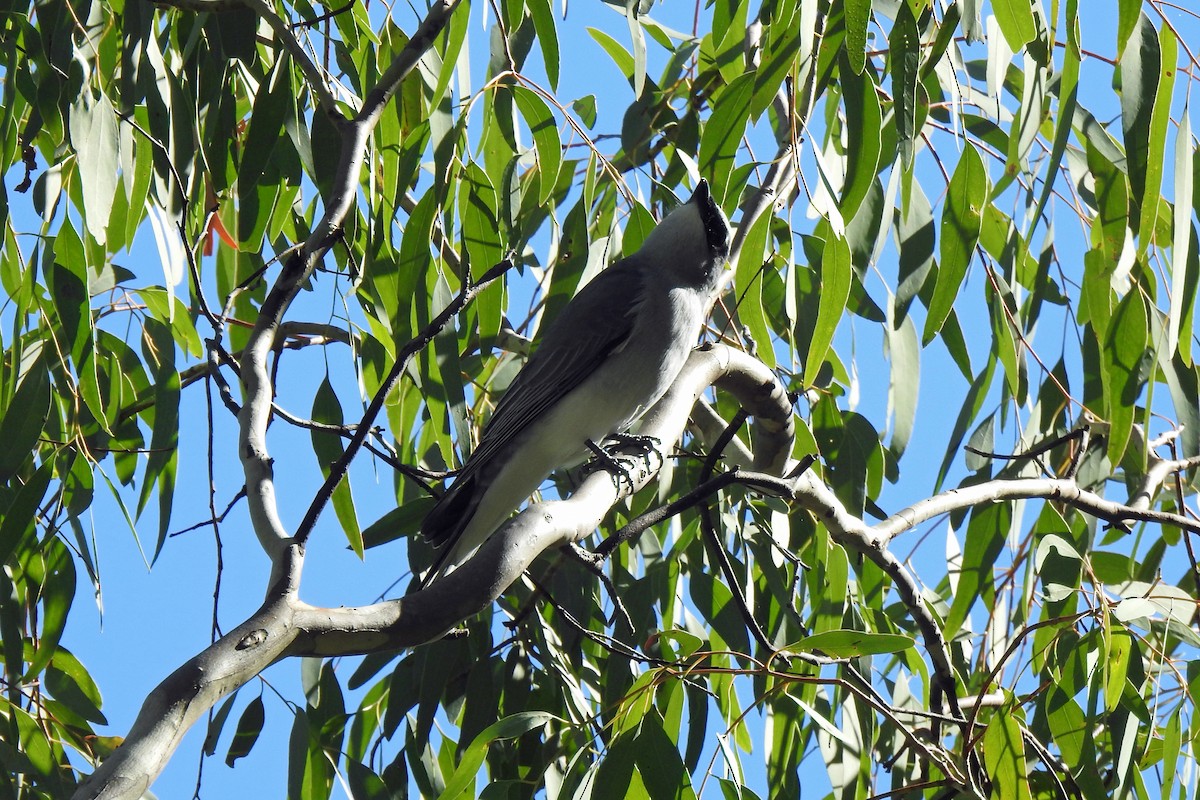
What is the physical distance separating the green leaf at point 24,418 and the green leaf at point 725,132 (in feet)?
3.60

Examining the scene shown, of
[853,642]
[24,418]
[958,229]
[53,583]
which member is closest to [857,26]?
[958,229]

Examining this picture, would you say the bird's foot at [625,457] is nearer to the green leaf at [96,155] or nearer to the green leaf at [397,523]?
the green leaf at [397,523]

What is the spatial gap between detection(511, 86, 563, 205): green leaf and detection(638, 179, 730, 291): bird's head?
19.4 inches

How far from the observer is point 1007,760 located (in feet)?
5.12

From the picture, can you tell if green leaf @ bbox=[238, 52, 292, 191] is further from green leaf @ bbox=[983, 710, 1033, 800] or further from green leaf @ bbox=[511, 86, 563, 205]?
green leaf @ bbox=[983, 710, 1033, 800]

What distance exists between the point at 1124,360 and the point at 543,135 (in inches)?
39.2

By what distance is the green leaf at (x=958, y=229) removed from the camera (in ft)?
6.27

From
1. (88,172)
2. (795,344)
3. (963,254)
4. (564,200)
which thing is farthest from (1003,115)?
(88,172)

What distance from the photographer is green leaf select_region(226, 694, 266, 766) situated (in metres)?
1.97

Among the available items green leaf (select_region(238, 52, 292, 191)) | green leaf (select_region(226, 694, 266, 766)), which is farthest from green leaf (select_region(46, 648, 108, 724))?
green leaf (select_region(238, 52, 292, 191))

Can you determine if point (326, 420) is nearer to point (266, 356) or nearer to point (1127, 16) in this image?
point (266, 356)

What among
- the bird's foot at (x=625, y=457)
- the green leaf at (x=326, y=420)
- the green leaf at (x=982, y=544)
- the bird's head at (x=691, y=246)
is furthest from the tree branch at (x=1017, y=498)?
the green leaf at (x=326, y=420)

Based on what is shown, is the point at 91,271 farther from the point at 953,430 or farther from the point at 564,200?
the point at 953,430

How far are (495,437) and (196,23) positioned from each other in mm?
828
